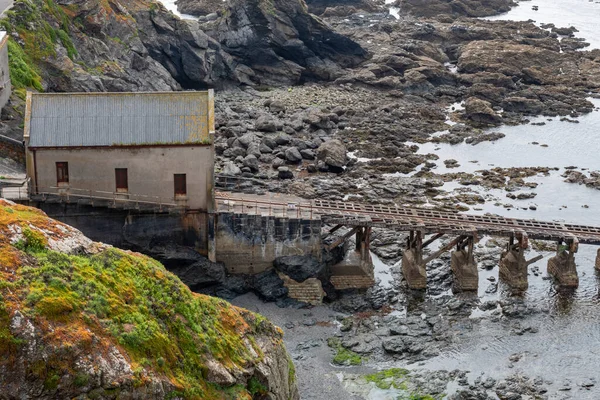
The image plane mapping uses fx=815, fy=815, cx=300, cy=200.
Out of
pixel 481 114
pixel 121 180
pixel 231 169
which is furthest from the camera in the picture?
pixel 481 114

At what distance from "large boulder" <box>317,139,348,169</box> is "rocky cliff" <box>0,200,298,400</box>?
44.8 meters

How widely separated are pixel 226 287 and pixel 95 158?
1062cm

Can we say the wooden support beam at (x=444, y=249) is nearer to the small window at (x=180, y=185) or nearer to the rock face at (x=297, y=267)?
the rock face at (x=297, y=267)

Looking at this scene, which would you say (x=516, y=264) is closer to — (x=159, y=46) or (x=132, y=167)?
(x=132, y=167)

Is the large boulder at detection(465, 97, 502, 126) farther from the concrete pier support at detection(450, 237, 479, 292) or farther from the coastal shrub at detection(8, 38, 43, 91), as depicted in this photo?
the coastal shrub at detection(8, 38, 43, 91)

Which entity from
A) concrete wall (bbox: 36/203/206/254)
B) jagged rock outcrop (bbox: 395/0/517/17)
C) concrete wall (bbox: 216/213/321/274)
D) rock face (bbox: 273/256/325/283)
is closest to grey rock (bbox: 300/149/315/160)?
concrete wall (bbox: 216/213/321/274)

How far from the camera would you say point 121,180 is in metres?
46.3

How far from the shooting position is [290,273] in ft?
160

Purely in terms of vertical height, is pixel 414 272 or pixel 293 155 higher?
pixel 293 155

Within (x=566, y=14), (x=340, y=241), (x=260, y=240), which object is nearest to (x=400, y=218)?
(x=340, y=241)

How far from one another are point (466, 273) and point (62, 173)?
2573 cm

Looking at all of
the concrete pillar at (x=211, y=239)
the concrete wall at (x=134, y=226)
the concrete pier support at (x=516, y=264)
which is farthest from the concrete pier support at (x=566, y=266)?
the concrete wall at (x=134, y=226)

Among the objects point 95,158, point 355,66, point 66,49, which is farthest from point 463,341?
point 355,66

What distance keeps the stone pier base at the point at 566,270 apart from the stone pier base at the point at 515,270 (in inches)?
97.5
